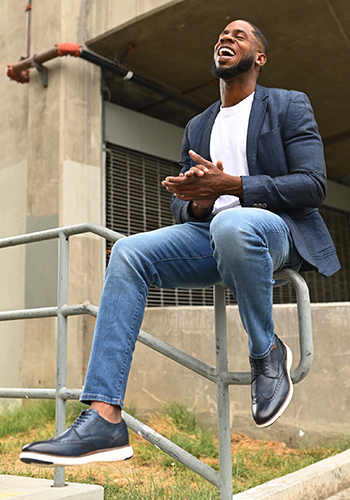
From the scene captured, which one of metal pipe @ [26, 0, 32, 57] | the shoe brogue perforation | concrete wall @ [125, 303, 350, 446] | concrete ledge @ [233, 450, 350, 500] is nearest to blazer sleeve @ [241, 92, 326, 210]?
the shoe brogue perforation

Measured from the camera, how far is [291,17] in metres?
5.18

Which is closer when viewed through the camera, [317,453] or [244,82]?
[244,82]

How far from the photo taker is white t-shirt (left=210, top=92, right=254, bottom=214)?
6.39ft

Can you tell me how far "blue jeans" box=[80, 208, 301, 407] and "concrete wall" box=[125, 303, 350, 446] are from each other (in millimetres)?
2258

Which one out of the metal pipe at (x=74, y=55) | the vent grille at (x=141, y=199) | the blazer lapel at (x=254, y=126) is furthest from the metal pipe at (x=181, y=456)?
the metal pipe at (x=74, y=55)

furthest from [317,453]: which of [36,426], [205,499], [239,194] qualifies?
[239,194]

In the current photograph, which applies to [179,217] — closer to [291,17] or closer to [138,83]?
[291,17]

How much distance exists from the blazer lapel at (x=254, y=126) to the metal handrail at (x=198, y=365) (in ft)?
1.37

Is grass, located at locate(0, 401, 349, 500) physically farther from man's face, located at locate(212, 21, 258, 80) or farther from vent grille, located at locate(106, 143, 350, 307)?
→ vent grille, located at locate(106, 143, 350, 307)

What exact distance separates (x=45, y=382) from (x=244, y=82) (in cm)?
370

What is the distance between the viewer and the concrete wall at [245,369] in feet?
12.3

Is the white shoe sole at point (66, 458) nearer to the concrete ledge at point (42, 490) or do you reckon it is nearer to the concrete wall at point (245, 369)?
the concrete ledge at point (42, 490)

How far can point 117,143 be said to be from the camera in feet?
19.7

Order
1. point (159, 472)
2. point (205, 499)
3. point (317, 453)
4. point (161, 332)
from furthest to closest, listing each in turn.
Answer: point (161, 332), point (317, 453), point (159, 472), point (205, 499)
